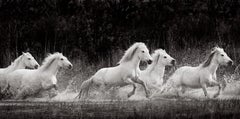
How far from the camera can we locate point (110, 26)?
93.9ft

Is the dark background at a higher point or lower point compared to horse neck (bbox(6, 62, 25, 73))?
higher

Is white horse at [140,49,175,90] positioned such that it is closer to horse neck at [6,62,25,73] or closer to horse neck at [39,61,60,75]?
horse neck at [39,61,60,75]

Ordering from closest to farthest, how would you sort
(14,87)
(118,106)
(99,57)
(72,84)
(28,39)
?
1. (118,106)
2. (14,87)
3. (72,84)
4. (99,57)
5. (28,39)

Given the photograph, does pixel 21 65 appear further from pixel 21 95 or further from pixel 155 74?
pixel 155 74

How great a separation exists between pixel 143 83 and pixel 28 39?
11484 mm

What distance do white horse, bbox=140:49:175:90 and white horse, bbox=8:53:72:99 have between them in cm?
217

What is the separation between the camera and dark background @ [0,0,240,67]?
27.5 m

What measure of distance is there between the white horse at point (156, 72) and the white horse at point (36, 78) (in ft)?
7.12

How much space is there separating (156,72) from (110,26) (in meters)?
8.82

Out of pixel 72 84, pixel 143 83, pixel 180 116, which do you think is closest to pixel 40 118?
pixel 180 116

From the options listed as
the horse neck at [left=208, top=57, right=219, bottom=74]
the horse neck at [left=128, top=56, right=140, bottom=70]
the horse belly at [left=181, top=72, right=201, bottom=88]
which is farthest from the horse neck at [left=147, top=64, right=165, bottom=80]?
the horse neck at [left=208, top=57, right=219, bottom=74]

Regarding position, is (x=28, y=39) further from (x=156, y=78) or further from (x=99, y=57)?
(x=156, y=78)

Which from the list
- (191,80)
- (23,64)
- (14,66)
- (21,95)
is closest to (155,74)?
(191,80)

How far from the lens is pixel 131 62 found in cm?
1880
